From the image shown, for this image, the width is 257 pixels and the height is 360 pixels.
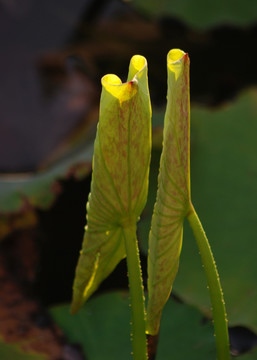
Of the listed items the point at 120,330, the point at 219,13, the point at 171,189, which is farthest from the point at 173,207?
the point at 219,13

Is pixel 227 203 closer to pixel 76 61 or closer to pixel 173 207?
pixel 173 207

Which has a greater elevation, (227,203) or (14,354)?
(227,203)

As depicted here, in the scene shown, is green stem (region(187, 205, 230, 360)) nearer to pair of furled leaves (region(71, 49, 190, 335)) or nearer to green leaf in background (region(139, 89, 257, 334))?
→ pair of furled leaves (region(71, 49, 190, 335))

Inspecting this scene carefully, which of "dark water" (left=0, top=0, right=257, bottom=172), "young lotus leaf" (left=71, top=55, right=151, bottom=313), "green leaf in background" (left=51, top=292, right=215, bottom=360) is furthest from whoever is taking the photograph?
"dark water" (left=0, top=0, right=257, bottom=172)

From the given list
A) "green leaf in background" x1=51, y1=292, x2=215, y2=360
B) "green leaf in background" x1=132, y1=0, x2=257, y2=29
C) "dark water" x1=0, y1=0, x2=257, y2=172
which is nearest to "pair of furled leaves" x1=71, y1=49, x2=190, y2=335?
"green leaf in background" x1=51, y1=292, x2=215, y2=360

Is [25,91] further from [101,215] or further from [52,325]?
[101,215]

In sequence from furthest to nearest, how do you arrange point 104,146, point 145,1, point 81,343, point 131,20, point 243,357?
point 131,20
point 145,1
point 81,343
point 243,357
point 104,146

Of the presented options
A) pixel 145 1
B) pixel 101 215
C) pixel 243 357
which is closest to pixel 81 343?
pixel 243 357
